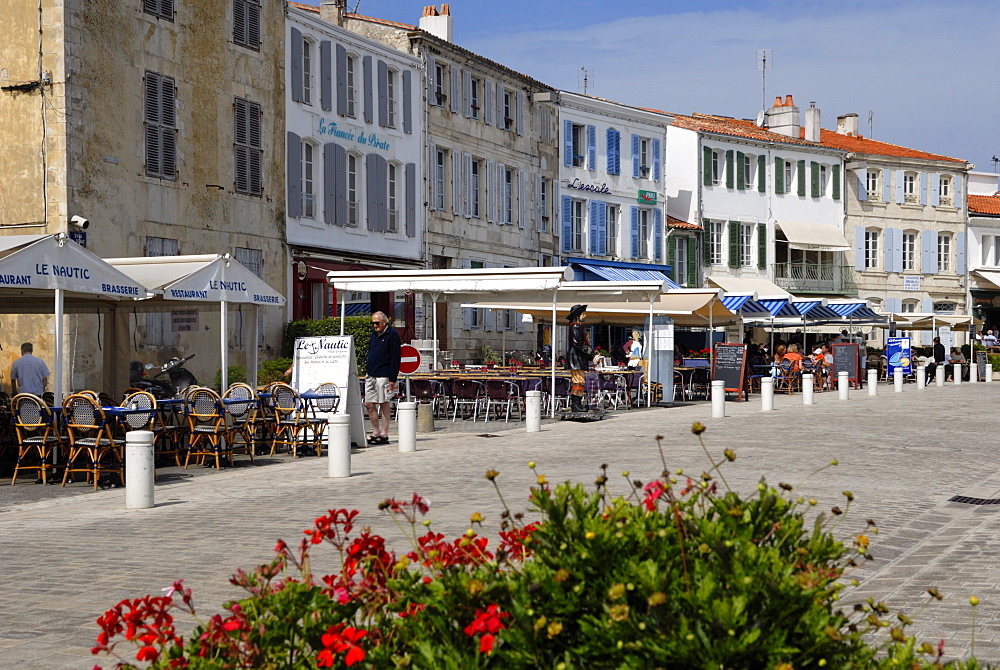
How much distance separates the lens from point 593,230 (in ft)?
147

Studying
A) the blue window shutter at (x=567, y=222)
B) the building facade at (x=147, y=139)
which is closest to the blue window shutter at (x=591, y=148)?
the blue window shutter at (x=567, y=222)

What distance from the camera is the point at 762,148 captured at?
53.0m

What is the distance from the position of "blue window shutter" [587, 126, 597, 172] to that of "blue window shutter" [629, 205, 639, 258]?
283 cm

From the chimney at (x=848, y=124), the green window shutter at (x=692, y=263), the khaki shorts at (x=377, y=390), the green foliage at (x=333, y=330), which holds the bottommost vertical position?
the khaki shorts at (x=377, y=390)

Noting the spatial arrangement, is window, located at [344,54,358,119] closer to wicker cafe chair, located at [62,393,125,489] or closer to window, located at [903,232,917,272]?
wicker cafe chair, located at [62,393,125,489]

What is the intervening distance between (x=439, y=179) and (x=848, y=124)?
33210 mm

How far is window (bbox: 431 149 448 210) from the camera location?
3638 centimetres

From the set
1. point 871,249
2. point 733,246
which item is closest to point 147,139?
point 733,246

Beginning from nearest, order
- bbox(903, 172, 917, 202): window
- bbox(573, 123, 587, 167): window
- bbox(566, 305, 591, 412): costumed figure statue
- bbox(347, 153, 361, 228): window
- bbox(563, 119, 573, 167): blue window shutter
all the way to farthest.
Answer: bbox(566, 305, 591, 412): costumed figure statue
bbox(347, 153, 361, 228): window
bbox(563, 119, 573, 167): blue window shutter
bbox(573, 123, 587, 167): window
bbox(903, 172, 917, 202): window

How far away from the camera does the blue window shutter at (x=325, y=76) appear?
102 feet

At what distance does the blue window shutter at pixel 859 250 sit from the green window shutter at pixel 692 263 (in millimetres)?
8975

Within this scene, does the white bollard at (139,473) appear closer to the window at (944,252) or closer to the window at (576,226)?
the window at (576,226)

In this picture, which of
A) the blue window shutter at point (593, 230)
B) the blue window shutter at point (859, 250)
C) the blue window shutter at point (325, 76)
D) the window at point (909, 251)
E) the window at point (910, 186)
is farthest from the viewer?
the window at point (910, 186)

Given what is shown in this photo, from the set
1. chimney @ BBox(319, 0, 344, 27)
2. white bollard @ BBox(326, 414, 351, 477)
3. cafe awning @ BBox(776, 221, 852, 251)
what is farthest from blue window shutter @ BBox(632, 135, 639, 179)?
white bollard @ BBox(326, 414, 351, 477)
